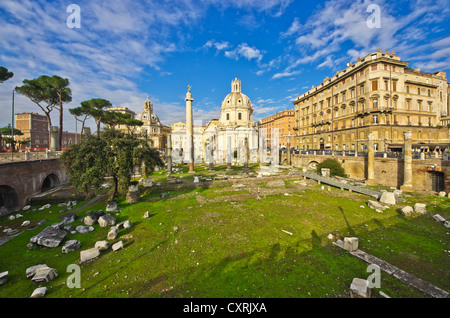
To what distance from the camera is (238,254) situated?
23.1 feet

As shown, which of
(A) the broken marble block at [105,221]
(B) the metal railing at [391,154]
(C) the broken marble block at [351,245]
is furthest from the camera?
(B) the metal railing at [391,154]

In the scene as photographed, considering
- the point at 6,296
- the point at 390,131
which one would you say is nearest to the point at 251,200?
the point at 6,296

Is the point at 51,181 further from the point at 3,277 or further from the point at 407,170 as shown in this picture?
the point at 407,170

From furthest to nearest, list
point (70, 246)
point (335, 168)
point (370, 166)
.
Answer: point (335, 168), point (370, 166), point (70, 246)

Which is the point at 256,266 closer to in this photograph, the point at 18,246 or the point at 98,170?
the point at 18,246

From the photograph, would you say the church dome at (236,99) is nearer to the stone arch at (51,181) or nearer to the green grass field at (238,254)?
the stone arch at (51,181)

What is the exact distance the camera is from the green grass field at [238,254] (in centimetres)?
534

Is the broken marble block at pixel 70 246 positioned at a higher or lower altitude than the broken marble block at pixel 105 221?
lower

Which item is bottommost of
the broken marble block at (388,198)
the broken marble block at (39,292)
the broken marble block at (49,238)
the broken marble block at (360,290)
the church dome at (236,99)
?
the broken marble block at (39,292)

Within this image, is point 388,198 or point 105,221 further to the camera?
point 388,198

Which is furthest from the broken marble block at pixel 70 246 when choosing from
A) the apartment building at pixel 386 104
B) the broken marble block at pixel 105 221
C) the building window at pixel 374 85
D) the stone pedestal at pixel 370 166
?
the building window at pixel 374 85

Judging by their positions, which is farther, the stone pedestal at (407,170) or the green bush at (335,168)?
the green bush at (335,168)

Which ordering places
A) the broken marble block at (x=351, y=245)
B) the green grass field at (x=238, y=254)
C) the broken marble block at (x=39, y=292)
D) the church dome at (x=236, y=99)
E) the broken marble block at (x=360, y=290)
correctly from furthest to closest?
the church dome at (x=236, y=99), the broken marble block at (x=351, y=245), the green grass field at (x=238, y=254), the broken marble block at (x=39, y=292), the broken marble block at (x=360, y=290)

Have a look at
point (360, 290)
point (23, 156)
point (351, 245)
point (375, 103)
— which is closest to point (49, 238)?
point (360, 290)
